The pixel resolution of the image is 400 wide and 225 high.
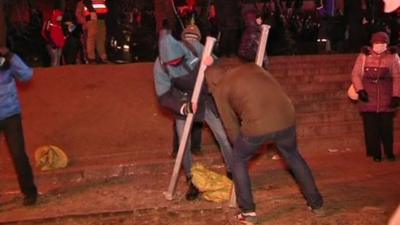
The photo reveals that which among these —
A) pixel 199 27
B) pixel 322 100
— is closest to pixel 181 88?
pixel 322 100

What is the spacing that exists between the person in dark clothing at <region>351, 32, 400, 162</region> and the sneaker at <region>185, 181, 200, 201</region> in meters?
2.74

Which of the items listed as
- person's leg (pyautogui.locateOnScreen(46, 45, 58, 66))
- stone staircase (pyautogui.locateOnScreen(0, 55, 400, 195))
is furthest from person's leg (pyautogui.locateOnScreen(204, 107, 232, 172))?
person's leg (pyautogui.locateOnScreen(46, 45, 58, 66))

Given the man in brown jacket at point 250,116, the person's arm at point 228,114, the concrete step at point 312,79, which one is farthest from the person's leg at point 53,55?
the person's arm at point 228,114

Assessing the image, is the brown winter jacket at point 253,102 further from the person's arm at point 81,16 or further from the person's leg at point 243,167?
the person's arm at point 81,16

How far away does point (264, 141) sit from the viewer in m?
5.81

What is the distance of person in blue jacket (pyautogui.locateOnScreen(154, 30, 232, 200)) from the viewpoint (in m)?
6.61

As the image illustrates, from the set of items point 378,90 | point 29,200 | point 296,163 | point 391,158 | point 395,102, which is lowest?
point 391,158

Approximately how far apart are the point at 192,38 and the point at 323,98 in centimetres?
429

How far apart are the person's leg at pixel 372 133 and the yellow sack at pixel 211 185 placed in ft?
8.21

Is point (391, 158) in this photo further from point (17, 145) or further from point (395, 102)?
point (17, 145)

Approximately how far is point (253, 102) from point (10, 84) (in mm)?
2733

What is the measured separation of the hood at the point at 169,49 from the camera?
6.58 metres

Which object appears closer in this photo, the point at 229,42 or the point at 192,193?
the point at 192,193

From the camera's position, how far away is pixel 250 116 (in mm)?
5719
